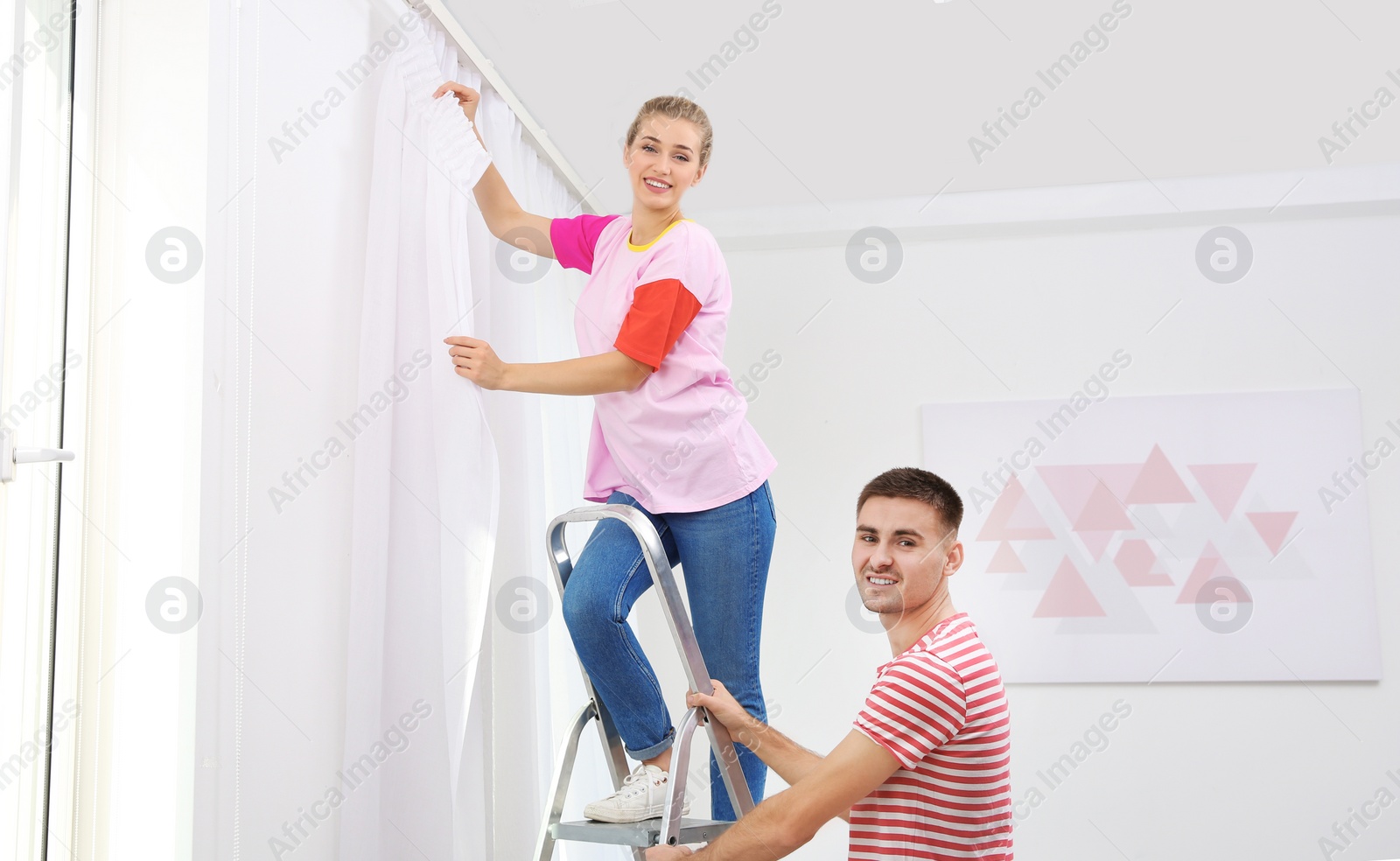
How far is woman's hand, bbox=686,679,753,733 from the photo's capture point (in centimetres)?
166

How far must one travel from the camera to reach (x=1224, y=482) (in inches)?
159

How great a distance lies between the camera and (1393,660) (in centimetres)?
390

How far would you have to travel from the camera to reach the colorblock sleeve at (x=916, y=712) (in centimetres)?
149

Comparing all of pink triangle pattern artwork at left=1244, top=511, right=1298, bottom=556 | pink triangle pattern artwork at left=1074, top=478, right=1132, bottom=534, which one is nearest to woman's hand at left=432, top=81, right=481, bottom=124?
pink triangle pattern artwork at left=1074, top=478, right=1132, bottom=534

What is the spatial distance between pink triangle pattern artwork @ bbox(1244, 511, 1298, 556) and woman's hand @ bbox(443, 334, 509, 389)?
3.38 m

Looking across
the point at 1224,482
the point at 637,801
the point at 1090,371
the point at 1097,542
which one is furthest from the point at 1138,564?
the point at 637,801

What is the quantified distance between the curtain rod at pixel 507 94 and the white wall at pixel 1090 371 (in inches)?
28.4

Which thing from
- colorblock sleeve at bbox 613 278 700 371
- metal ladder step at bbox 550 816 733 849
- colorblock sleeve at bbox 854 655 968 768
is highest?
colorblock sleeve at bbox 613 278 700 371

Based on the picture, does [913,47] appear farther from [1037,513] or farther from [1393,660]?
[1393,660]

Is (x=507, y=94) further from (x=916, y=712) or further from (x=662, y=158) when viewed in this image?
(x=916, y=712)

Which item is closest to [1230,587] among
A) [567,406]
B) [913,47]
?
[913,47]

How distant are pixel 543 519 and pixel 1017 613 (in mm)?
2039

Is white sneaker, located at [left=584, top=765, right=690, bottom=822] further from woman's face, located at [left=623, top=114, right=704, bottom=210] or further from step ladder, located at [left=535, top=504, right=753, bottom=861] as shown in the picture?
woman's face, located at [left=623, top=114, right=704, bottom=210]

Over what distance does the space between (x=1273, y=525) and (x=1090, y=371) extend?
2.97 ft
